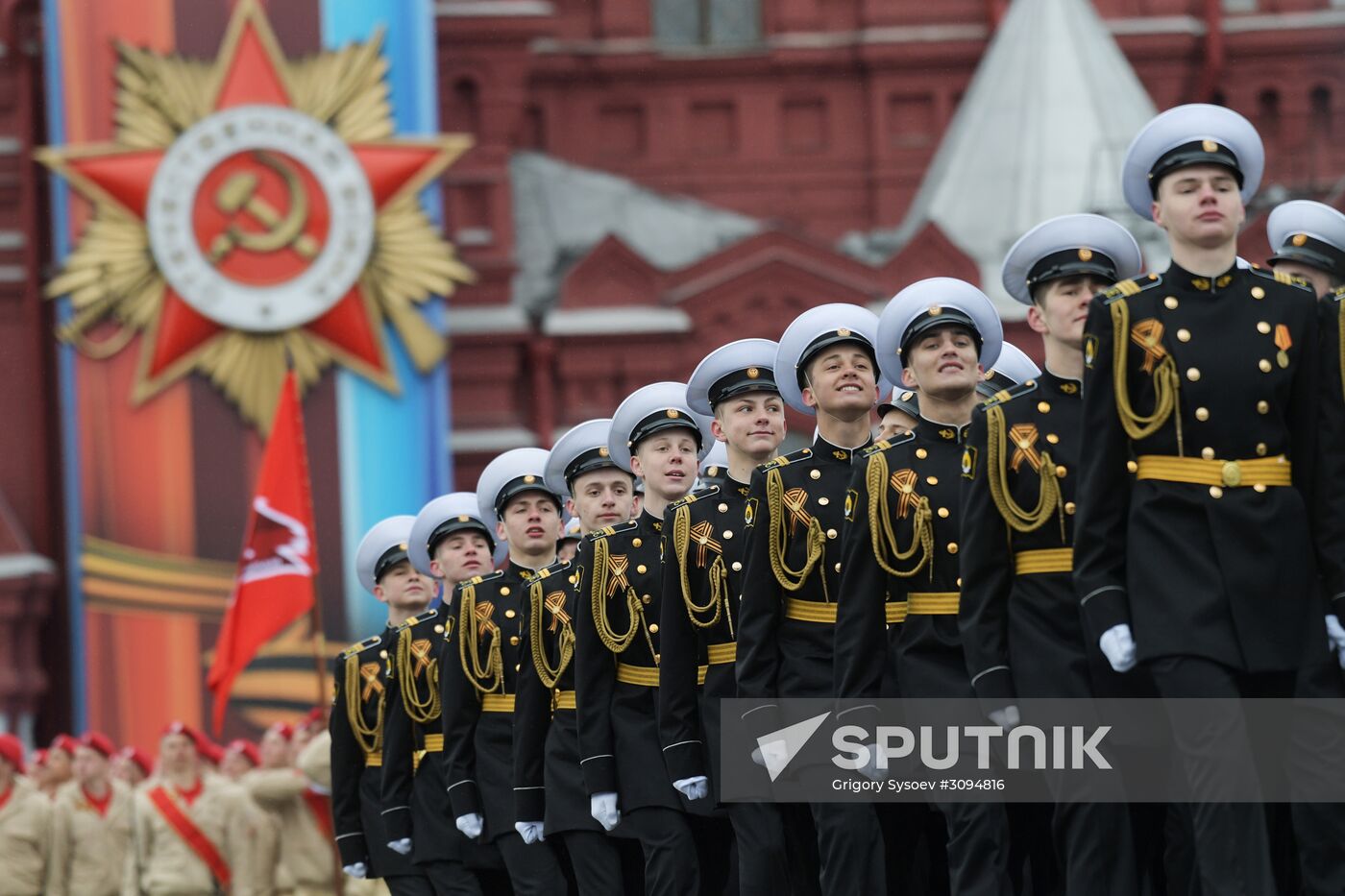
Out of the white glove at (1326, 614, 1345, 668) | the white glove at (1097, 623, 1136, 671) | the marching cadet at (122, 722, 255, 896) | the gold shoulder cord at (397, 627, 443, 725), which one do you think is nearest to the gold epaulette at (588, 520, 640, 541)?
the gold shoulder cord at (397, 627, 443, 725)

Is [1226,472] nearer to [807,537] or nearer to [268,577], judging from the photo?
[807,537]

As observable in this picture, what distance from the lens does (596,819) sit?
287 inches

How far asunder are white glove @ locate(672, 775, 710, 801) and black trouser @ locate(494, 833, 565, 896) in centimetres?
107

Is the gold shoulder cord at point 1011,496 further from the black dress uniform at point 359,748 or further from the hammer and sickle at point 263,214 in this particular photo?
the hammer and sickle at point 263,214

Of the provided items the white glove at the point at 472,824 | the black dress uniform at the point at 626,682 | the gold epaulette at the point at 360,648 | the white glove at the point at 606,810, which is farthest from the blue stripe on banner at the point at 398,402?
the white glove at the point at 606,810

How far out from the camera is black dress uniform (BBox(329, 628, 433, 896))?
943 cm

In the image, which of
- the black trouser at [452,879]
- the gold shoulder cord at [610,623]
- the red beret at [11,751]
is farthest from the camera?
the red beret at [11,751]

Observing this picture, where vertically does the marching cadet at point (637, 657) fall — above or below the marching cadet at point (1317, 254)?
below

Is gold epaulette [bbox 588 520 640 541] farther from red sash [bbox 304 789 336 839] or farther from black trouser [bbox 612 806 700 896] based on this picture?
red sash [bbox 304 789 336 839]

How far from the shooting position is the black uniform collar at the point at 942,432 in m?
6.24

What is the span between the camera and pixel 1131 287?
5371mm

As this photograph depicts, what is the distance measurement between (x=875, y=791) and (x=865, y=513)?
25.4 inches

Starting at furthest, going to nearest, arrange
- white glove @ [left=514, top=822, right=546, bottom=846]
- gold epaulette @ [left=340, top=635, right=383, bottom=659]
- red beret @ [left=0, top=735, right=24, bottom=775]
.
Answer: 1. red beret @ [left=0, top=735, right=24, bottom=775]
2. gold epaulette @ [left=340, top=635, right=383, bottom=659]
3. white glove @ [left=514, top=822, right=546, bottom=846]

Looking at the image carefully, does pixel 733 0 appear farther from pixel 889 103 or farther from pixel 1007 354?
pixel 1007 354
